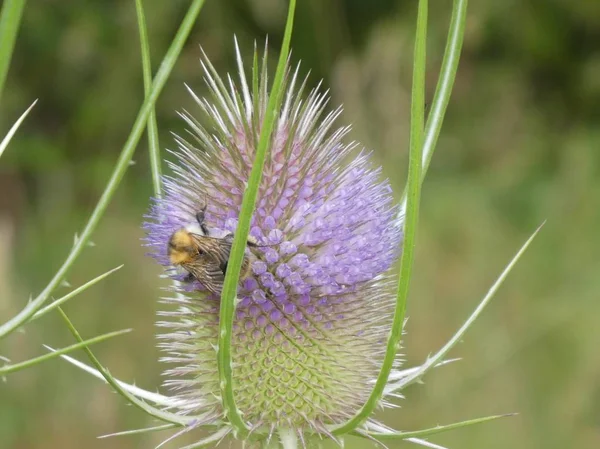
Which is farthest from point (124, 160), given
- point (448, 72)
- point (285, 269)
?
point (448, 72)

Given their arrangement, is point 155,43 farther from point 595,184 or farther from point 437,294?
point 595,184

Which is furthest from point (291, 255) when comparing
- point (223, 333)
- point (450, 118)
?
point (450, 118)

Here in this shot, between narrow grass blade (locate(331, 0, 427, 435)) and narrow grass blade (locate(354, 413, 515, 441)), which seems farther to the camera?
narrow grass blade (locate(354, 413, 515, 441))

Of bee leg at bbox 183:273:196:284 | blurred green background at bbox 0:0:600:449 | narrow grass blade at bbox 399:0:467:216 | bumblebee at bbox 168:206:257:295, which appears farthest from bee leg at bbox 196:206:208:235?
blurred green background at bbox 0:0:600:449

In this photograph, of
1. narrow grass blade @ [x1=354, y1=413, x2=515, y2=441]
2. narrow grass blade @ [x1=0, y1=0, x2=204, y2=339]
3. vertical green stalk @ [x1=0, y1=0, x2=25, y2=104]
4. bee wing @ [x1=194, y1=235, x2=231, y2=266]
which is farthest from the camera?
bee wing @ [x1=194, y1=235, x2=231, y2=266]

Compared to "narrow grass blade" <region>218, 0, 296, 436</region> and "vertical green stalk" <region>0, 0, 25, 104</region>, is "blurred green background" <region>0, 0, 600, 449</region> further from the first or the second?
"vertical green stalk" <region>0, 0, 25, 104</region>

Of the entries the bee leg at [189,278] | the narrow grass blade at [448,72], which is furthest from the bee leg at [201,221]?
the narrow grass blade at [448,72]
